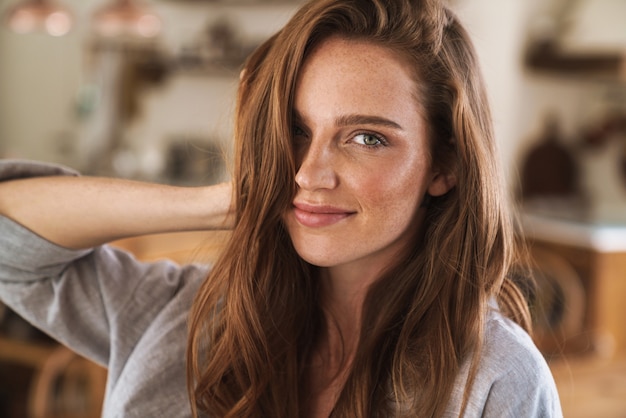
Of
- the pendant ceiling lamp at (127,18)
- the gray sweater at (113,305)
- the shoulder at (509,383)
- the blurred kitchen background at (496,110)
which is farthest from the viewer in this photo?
the pendant ceiling lamp at (127,18)

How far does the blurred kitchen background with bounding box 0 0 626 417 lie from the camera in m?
3.66

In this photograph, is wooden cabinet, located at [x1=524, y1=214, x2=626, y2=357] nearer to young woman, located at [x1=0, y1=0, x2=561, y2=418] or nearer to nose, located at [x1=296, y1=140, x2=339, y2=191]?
young woman, located at [x1=0, y1=0, x2=561, y2=418]

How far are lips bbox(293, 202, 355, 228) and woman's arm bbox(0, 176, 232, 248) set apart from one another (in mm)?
166

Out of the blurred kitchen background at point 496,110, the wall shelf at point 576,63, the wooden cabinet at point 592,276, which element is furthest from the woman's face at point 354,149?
the wall shelf at point 576,63

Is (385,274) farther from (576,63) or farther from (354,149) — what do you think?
(576,63)

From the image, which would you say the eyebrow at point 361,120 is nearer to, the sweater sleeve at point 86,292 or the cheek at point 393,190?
the cheek at point 393,190

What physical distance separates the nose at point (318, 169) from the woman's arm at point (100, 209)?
0.64 ft

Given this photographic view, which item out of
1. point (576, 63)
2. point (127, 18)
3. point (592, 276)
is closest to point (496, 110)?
point (592, 276)

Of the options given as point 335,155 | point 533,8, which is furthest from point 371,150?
point 533,8

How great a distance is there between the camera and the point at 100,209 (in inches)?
52.7

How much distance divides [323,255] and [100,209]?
0.37 meters

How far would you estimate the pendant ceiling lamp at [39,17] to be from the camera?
3822 mm

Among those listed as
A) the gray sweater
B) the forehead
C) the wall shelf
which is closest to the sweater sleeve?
the gray sweater

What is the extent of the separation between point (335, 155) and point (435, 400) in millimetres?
347
